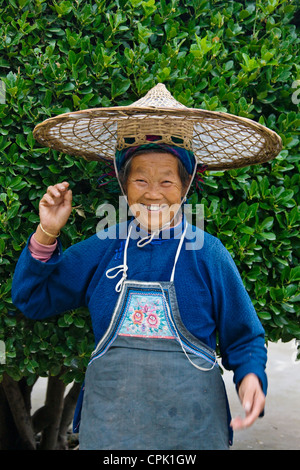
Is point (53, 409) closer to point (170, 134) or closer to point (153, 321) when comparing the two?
point (153, 321)

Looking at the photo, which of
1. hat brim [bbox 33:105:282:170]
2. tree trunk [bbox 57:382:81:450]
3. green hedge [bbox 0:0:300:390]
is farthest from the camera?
tree trunk [bbox 57:382:81:450]

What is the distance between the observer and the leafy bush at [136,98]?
94.3 inches

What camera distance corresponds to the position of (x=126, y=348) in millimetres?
1916

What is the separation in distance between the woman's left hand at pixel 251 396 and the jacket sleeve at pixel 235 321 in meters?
0.05

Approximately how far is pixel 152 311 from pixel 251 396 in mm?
452

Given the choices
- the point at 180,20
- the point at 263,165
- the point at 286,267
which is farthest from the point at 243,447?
the point at 180,20

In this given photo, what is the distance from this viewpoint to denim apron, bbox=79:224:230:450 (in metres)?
1.84

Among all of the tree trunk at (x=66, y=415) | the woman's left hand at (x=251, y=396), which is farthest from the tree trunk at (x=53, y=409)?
the woman's left hand at (x=251, y=396)

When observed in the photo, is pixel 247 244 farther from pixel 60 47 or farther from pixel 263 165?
pixel 60 47

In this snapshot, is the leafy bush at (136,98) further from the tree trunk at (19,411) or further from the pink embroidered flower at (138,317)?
the tree trunk at (19,411)

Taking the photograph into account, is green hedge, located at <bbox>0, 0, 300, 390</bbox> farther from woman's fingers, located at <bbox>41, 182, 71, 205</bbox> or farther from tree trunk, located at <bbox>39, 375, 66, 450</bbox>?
tree trunk, located at <bbox>39, 375, 66, 450</bbox>

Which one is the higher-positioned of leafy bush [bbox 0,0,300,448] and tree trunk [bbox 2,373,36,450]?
leafy bush [bbox 0,0,300,448]

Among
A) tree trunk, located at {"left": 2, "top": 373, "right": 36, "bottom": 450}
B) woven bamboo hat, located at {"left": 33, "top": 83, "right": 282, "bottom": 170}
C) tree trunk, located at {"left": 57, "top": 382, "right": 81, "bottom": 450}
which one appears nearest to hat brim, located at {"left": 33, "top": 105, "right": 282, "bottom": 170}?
woven bamboo hat, located at {"left": 33, "top": 83, "right": 282, "bottom": 170}

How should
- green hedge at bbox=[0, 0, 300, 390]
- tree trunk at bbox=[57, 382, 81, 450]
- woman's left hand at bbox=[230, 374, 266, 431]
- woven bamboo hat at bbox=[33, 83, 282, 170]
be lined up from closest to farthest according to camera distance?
woman's left hand at bbox=[230, 374, 266, 431]
woven bamboo hat at bbox=[33, 83, 282, 170]
green hedge at bbox=[0, 0, 300, 390]
tree trunk at bbox=[57, 382, 81, 450]
